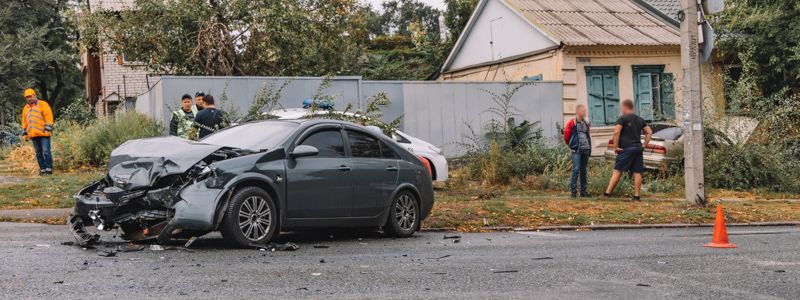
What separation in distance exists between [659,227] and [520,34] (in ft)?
51.8

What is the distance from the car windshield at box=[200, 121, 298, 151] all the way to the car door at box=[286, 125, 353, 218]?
25 cm

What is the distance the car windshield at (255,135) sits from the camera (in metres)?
10.4

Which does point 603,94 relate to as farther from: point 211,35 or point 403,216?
point 403,216

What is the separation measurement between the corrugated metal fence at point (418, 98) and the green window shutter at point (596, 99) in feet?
5.83

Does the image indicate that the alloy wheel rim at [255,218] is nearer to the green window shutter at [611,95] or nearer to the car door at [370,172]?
the car door at [370,172]

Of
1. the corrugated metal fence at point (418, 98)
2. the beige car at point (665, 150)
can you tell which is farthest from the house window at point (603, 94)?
the beige car at point (665, 150)

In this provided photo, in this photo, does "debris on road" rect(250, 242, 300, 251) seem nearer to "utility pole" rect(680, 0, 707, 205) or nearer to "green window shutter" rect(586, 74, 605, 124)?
"utility pole" rect(680, 0, 707, 205)

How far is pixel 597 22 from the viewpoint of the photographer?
28656 mm

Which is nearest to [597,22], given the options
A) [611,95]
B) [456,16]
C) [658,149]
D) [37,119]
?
[611,95]

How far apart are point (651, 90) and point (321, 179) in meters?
19.7

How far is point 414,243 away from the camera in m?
11.0

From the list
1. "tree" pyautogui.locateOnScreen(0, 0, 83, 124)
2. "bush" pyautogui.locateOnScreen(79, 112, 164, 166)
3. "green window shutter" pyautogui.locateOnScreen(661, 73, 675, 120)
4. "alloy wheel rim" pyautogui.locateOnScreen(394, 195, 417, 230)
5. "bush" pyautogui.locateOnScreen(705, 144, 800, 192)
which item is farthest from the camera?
"tree" pyautogui.locateOnScreen(0, 0, 83, 124)

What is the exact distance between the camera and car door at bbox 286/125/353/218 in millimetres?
10305

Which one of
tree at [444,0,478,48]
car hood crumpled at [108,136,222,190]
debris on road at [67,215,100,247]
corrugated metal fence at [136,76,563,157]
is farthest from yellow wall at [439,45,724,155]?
debris on road at [67,215,100,247]
